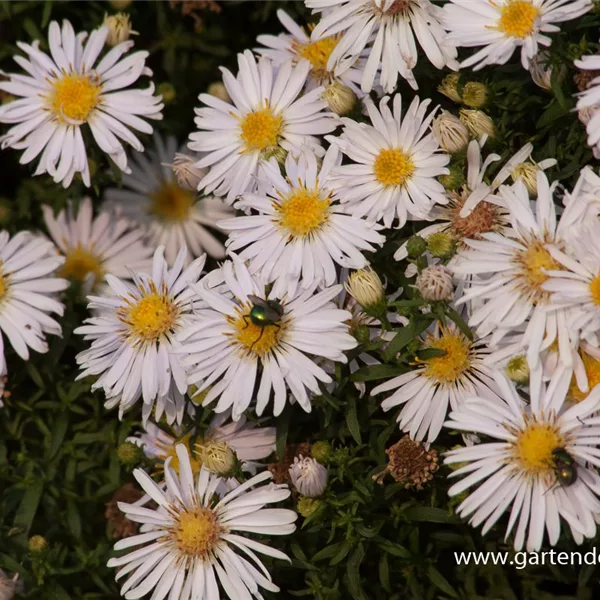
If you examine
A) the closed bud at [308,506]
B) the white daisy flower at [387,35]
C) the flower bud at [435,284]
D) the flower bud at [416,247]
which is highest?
→ the white daisy flower at [387,35]

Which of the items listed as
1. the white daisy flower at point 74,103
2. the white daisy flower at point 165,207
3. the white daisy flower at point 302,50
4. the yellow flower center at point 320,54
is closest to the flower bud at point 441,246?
the white daisy flower at point 302,50

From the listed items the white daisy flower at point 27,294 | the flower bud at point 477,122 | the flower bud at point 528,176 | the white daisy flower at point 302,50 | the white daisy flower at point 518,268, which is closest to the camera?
the white daisy flower at point 518,268

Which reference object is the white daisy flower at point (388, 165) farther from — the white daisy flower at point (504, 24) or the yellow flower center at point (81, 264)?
the yellow flower center at point (81, 264)

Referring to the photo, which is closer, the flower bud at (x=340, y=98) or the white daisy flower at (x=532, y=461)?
the white daisy flower at (x=532, y=461)

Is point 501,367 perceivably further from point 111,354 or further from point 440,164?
point 111,354

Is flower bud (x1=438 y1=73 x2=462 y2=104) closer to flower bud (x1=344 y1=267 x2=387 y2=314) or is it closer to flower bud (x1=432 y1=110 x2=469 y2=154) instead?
flower bud (x1=432 y1=110 x2=469 y2=154)

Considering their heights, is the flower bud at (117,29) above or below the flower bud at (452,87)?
above

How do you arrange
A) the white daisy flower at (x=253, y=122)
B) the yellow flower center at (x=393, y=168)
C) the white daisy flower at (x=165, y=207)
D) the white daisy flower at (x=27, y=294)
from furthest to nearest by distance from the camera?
the white daisy flower at (x=165, y=207), the white daisy flower at (x=27, y=294), the white daisy flower at (x=253, y=122), the yellow flower center at (x=393, y=168)
